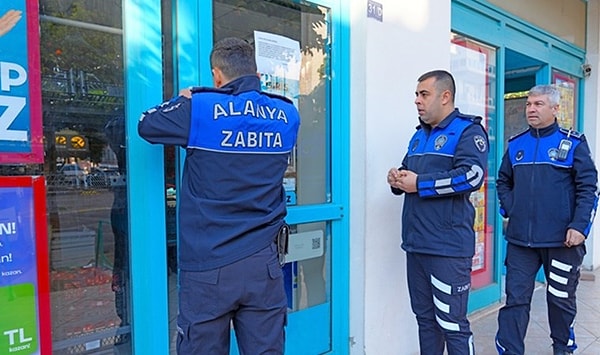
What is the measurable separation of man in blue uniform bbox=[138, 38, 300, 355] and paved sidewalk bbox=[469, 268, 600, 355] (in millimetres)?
2227

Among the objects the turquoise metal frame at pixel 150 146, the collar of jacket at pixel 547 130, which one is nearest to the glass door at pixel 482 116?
the collar of jacket at pixel 547 130

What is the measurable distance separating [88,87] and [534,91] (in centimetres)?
266

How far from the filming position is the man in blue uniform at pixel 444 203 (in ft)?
7.92

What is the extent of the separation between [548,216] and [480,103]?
1.69 metres

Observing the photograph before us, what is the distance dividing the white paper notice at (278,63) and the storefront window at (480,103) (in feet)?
6.06

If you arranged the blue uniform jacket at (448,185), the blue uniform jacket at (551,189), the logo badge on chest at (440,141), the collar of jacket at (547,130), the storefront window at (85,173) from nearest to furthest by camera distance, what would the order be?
the storefront window at (85,173), the blue uniform jacket at (448,185), the logo badge on chest at (440,141), the blue uniform jacket at (551,189), the collar of jacket at (547,130)

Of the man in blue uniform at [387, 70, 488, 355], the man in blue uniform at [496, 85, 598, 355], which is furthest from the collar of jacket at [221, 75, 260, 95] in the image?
the man in blue uniform at [496, 85, 598, 355]

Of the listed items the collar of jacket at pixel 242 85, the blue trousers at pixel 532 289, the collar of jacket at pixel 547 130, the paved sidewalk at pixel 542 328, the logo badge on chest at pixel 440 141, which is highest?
the collar of jacket at pixel 242 85

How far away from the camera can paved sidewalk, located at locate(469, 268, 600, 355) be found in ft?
11.3

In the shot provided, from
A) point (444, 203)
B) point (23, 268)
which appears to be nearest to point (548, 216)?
point (444, 203)

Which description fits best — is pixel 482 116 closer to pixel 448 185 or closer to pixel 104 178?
pixel 448 185

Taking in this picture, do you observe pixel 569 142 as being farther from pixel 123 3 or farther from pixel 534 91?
pixel 123 3

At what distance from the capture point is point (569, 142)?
116 inches

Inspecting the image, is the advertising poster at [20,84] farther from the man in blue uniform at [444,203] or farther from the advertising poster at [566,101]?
the advertising poster at [566,101]
